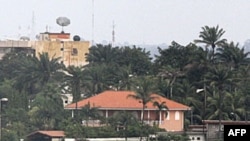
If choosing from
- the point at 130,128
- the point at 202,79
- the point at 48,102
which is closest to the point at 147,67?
the point at 202,79

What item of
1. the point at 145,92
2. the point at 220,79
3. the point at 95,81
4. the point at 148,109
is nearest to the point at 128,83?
the point at 95,81

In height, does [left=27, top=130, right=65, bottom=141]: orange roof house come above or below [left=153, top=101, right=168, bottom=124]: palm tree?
below

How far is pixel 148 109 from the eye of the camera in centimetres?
5847

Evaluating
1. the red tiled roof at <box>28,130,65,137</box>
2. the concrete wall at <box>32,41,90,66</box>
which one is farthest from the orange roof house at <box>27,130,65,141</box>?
the concrete wall at <box>32,41,90,66</box>

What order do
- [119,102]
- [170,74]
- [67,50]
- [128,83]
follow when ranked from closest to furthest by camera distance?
[119,102] → [128,83] → [170,74] → [67,50]

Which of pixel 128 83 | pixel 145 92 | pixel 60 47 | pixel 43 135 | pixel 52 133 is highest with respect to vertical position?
pixel 60 47

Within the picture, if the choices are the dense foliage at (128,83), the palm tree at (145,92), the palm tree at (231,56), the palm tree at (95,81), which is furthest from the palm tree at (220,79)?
the palm tree at (231,56)

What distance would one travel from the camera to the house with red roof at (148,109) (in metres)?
58.3

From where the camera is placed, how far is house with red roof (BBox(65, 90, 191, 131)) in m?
58.3

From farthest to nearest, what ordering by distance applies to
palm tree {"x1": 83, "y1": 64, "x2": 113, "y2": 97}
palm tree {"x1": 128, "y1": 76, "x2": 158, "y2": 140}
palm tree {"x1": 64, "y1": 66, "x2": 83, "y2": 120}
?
palm tree {"x1": 83, "y1": 64, "x2": 113, "y2": 97} < palm tree {"x1": 64, "y1": 66, "x2": 83, "y2": 120} < palm tree {"x1": 128, "y1": 76, "x2": 158, "y2": 140}

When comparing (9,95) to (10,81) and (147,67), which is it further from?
(147,67)

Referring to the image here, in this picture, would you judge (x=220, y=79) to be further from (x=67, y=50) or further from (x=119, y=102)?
(x=67, y=50)

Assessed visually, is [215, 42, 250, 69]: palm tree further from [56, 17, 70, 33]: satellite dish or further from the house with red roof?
[56, 17, 70, 33]: satellite dish

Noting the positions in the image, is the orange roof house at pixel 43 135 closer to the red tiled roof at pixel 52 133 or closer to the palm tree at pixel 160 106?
the red tiled roof at pixel 52 133
